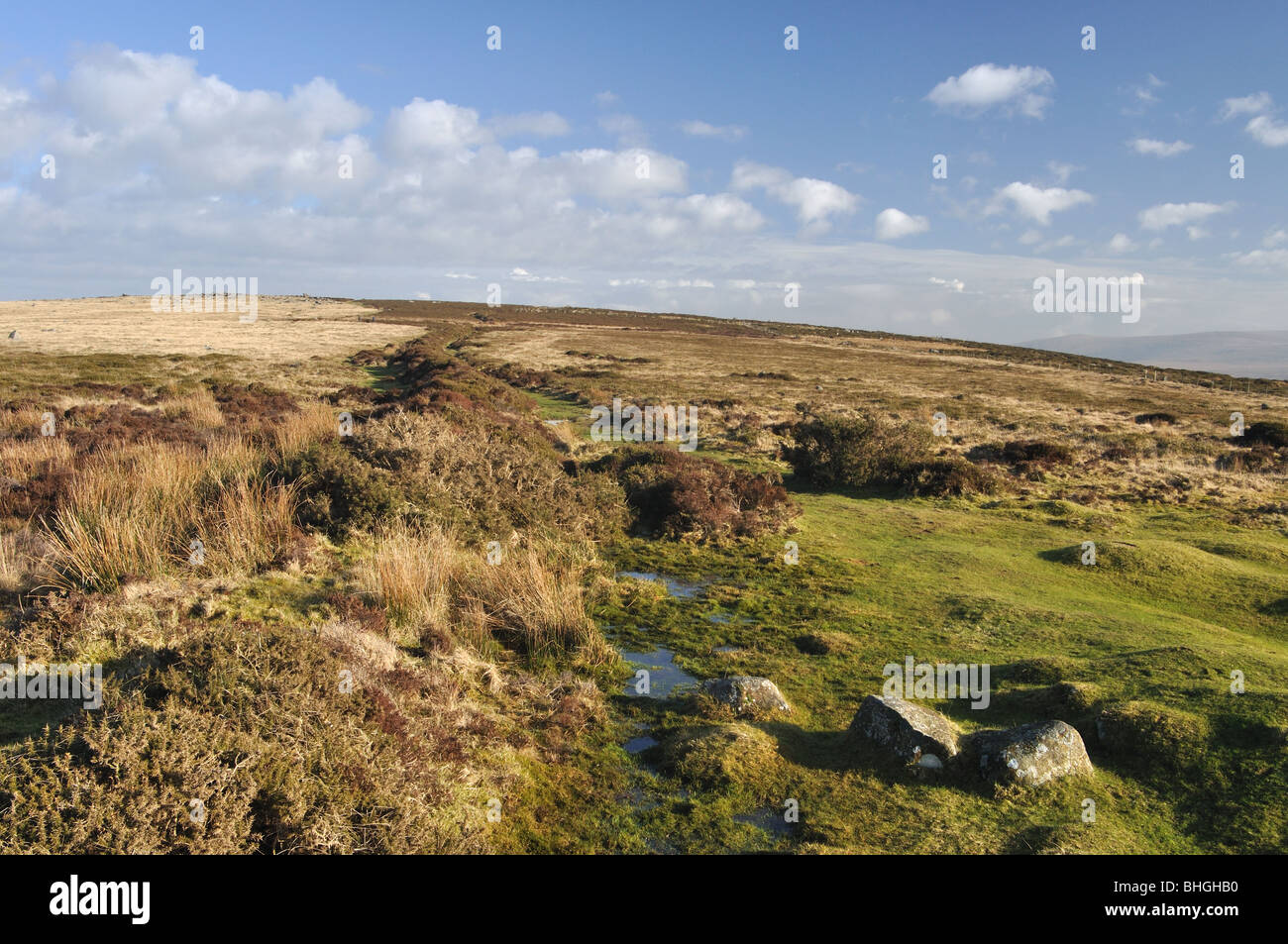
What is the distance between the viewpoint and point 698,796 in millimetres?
5734

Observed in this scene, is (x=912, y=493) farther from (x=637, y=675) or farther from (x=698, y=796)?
(x=698, y=796)

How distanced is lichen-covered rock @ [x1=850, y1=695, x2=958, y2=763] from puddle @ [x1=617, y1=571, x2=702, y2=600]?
4544 millimetres

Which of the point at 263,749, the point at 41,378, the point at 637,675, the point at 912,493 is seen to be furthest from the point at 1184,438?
the point at 41,378

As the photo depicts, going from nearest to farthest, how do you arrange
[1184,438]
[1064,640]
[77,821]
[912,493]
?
[77,821] → [1064,640] → [912,493] → [1184,438]

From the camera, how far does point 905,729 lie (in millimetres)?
6148

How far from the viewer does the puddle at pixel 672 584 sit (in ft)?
36.2

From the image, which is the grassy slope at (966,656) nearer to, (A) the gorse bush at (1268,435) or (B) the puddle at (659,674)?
(B) the puddle at (659,674)

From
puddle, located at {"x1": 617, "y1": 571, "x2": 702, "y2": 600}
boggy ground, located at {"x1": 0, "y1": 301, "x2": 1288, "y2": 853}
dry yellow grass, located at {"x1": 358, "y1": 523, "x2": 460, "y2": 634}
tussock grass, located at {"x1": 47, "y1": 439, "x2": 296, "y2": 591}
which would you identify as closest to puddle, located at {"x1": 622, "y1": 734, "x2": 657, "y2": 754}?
boggy ground, located at {"x1": 0, "y1": 301, "x2": 1288, "y2": 853}

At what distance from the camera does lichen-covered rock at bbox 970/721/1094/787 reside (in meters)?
5.66

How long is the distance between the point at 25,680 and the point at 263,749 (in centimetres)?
246

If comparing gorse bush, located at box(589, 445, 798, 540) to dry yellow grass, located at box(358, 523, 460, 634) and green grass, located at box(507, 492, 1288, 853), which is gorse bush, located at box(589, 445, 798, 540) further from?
dry yellow grass, located at box(358, 523, 460, 634)

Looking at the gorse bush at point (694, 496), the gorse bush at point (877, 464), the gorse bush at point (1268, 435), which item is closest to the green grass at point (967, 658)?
the gorse bush at point (694, 496)

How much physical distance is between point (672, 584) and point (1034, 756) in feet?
21.0

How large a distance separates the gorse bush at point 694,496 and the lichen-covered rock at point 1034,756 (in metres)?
8.04
